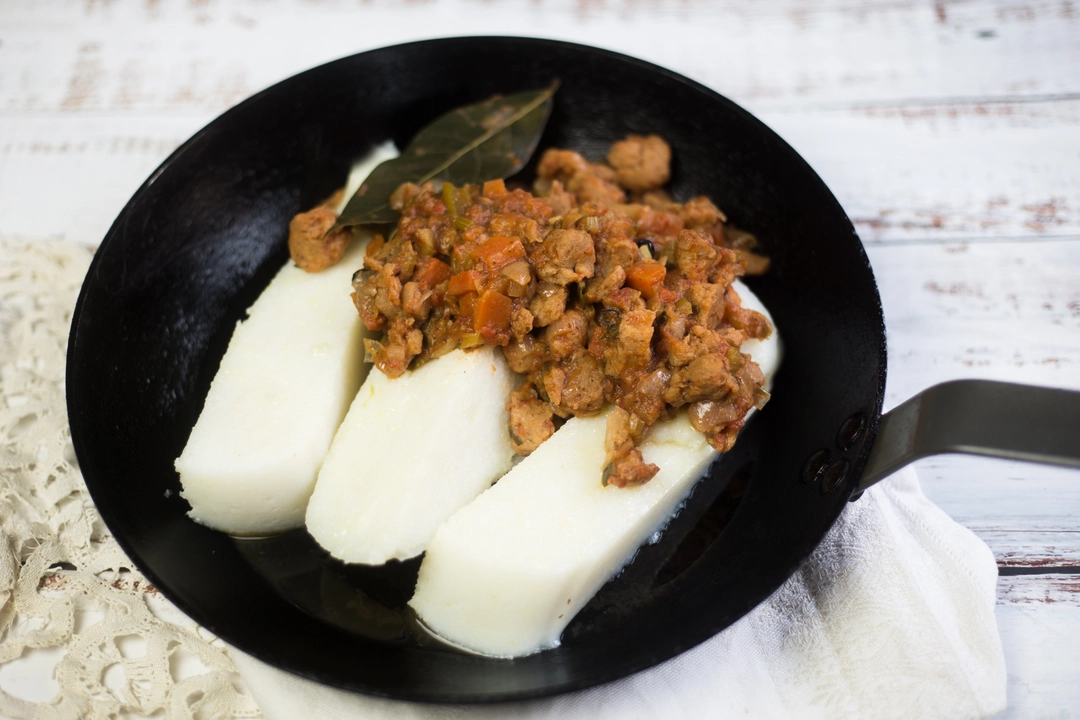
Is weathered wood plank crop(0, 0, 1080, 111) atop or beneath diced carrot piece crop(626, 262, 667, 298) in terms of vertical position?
atop

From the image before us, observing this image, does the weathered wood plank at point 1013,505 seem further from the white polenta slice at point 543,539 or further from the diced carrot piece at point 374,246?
the diced carrot piece at point 374,246

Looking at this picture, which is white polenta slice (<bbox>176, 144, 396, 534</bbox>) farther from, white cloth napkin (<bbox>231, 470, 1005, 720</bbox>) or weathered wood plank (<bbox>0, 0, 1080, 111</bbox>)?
weathered wood plank (<bbox>0, 0, 1080, 111</bbox>)

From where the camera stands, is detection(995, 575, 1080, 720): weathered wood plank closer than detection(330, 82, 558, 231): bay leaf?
Yes

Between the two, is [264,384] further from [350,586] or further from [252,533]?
[350,586]

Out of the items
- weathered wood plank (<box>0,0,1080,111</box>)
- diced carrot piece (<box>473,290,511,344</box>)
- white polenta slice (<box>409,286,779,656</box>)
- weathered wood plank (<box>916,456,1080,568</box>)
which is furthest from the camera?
weathered wood plank (<box>0,0,1080,111</box>)

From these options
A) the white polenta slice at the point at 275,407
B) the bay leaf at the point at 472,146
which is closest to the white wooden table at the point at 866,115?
the bay leaf at the point at 472,146

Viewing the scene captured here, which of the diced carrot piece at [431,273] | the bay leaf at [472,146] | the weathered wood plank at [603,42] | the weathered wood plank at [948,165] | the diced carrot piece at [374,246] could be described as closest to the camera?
the diced carrot piece at [431,273]

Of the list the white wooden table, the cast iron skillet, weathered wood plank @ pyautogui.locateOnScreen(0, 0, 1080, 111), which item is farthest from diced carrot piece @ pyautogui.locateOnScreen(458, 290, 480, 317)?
weathered wood plank @ pyautogui.locateOnScreen(0, 0, 1080, 111)

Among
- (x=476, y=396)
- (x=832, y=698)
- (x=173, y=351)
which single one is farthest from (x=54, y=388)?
(x=832, y=698)
